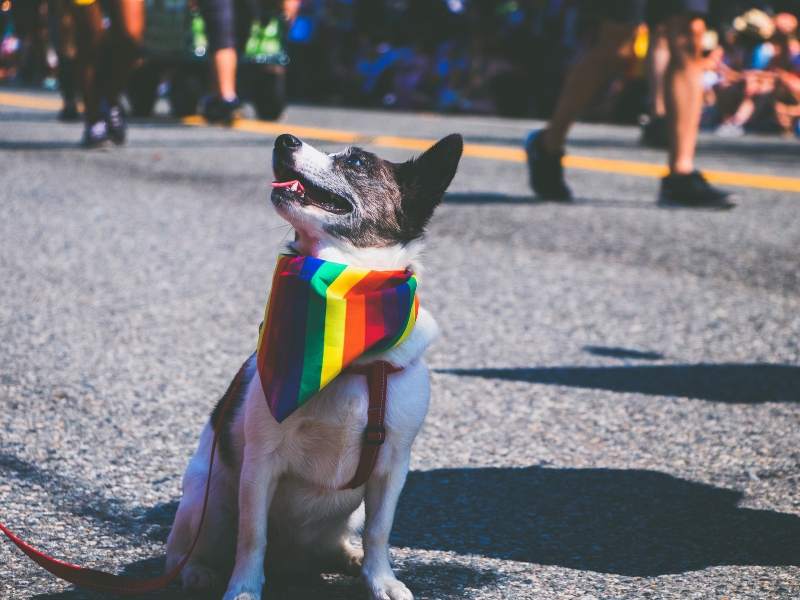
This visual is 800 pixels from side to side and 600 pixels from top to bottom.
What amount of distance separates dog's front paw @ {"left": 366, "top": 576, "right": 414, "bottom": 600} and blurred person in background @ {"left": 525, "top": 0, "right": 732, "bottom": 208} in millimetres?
4593

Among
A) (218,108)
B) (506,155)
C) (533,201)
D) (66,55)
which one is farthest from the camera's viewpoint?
(66,55)

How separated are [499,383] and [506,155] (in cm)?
595

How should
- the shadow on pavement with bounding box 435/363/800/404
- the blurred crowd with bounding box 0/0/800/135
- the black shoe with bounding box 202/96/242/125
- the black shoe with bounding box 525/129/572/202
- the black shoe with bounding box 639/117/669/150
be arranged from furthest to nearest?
the blurred crowd with bounding box 0/0/800/135
the black shoe with bounding box 639/117/669/150
the black shoe with bounding box 202/96/242/125
the black shoe with bounding box 525/129/572/202
the shadow on pavement with bounding box 435/363/800/404

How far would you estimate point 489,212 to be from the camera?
694 cm

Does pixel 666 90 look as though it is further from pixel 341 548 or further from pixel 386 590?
pixel 386 590

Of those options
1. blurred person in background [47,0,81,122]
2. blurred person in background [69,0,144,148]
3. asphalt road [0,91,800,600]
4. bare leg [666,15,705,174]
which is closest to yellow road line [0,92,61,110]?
blurred person in background [47,0,81,122]

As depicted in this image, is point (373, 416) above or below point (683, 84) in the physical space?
below

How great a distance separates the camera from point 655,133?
33.4 ft

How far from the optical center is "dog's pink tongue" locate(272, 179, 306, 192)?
7.89 ft

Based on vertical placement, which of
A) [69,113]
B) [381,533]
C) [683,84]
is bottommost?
[69,113]

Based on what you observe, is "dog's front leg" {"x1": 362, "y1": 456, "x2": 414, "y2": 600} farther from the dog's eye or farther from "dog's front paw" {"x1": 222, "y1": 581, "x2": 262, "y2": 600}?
the dog's eye

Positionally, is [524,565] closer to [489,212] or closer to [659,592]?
[659,592]

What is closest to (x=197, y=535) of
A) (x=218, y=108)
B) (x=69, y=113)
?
(x=218, y=108)

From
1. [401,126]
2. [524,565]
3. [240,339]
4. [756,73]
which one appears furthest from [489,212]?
[756,73]
